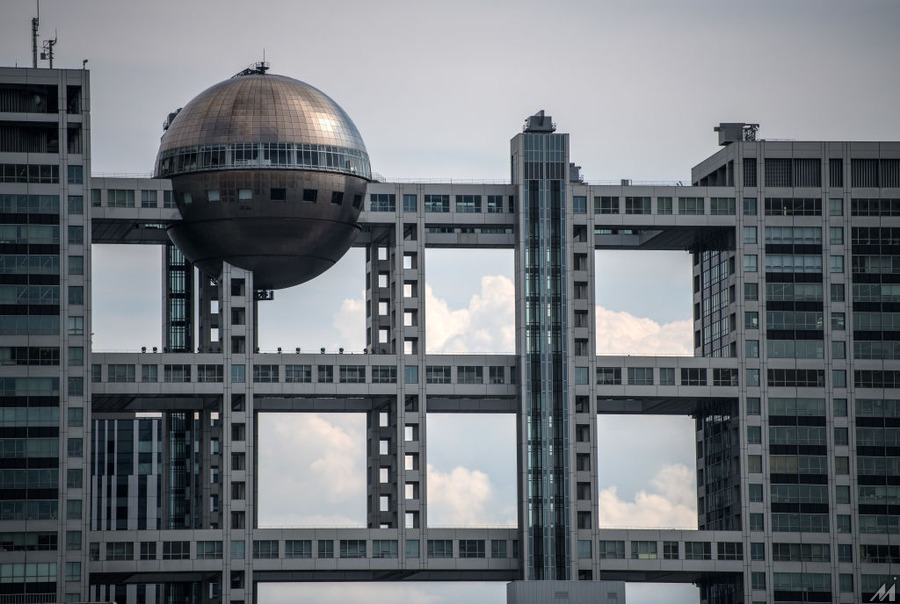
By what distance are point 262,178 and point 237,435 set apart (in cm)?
2511

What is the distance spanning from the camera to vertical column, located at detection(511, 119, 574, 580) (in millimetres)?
181750

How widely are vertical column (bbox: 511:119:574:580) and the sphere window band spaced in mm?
18586

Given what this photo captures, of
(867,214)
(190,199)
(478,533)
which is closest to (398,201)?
(190,199)

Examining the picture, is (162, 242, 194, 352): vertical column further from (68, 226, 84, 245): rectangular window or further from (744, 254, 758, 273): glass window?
(744, 254, 758, 273): glass window

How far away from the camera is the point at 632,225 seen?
18838 centimetres

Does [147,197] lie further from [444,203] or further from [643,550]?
[643,550]

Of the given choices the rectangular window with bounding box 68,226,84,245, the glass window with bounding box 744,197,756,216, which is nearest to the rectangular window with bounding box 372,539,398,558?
the rectangular window with bounding box 68,226,84,245

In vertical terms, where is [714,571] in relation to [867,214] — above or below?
below

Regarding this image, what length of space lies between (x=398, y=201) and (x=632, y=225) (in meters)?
23.7

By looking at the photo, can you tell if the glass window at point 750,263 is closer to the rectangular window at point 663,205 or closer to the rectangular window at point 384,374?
the rectangular window at point 663,205

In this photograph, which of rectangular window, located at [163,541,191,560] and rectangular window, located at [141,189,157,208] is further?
rectangular window, located at [141,189,157,208]

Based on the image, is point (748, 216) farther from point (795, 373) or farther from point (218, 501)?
point (218, 501)

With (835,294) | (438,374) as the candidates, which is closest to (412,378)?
(438,374)

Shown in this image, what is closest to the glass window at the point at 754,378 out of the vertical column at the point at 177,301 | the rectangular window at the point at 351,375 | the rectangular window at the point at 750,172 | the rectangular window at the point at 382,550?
the rectangular window at the point at 750,172
